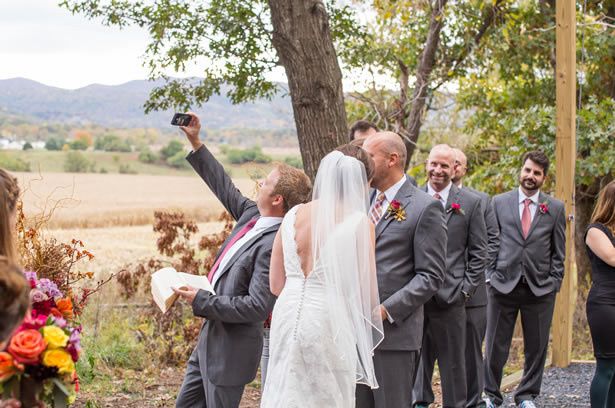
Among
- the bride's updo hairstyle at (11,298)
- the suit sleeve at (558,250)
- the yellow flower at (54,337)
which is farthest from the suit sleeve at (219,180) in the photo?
the suit sleeve at (558,250)

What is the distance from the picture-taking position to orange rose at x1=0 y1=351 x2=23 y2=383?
10.7 feet

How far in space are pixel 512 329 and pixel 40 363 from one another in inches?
232

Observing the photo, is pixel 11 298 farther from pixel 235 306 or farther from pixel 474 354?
pixel 474 354

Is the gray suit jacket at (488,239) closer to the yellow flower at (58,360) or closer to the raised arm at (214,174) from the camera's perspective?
the raised arm at (214,174)

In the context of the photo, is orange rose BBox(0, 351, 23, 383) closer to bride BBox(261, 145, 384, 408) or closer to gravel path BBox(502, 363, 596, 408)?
bride BBox(261, 145, 384, 408)

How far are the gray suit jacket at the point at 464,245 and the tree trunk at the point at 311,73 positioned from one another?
1.58m

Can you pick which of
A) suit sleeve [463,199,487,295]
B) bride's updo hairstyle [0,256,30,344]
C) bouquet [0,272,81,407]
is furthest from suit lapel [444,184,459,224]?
bride's updo hairstyle [0,256,30,344]

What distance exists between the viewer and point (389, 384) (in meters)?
5.27

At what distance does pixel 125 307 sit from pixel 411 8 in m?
7.21

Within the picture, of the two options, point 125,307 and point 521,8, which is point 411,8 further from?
point 125,307

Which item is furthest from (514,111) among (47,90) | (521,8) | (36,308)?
(47,90)

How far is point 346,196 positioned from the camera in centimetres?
492

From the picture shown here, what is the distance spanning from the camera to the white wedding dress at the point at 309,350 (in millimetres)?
4852

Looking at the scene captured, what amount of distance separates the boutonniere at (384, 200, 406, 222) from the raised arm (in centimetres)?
95
